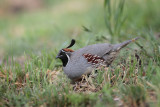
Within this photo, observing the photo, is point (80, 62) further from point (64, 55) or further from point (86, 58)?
point (64, 55)

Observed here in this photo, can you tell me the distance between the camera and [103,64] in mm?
4465

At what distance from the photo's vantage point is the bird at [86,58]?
422 centimetres

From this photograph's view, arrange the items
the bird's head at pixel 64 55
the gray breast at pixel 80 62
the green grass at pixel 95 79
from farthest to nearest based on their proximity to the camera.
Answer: the bird's head at pixel 64 55 < the gray breast at pixel 80 62 < the green grass at pixel 95 79

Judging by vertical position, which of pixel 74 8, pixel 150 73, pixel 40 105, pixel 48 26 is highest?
pixel 74 8

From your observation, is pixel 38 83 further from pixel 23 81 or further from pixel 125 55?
pixel 125 55

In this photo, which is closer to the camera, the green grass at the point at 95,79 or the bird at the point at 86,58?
the green grass at the point at 95,79

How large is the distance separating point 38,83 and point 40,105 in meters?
0.70

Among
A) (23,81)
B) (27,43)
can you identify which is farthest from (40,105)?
(27,43)

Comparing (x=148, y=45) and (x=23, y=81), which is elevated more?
(x=148, y=45)

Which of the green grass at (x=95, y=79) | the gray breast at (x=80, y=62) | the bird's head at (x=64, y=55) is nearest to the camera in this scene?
the green grass at (x=95, y=79)

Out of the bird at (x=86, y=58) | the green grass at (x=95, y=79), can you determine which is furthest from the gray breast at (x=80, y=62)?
the green grass at (x=95, y=79)

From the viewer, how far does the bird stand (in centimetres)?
422

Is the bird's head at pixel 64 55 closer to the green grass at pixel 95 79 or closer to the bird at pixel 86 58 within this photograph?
the bird at pixel 86 58

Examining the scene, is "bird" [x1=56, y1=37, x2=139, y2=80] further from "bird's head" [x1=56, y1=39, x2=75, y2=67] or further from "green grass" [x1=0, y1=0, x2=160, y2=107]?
"green grass" [x1=0, y1=0, x2=160, y2=107]
